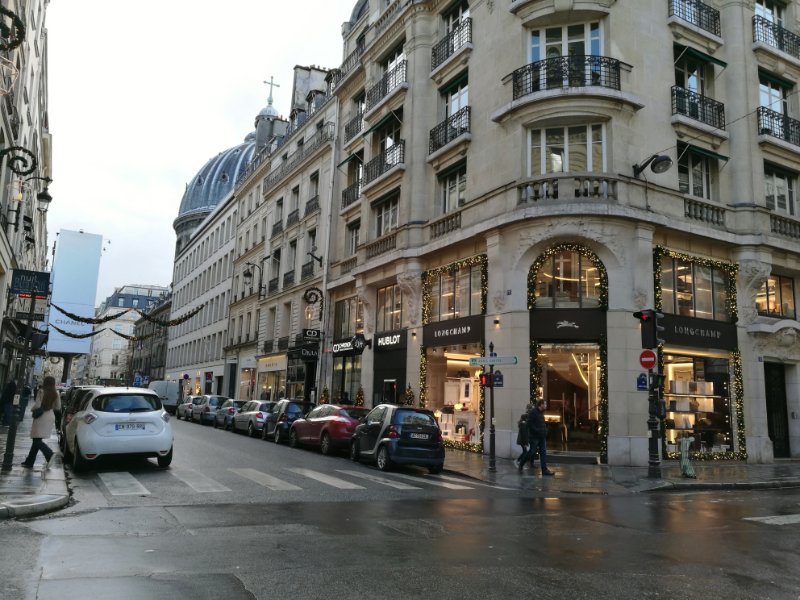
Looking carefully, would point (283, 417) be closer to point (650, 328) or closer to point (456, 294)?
point (456, 294)

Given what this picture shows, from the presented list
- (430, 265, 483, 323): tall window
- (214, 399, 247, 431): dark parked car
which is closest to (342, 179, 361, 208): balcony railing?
(430, 265, 483, 323): tall window

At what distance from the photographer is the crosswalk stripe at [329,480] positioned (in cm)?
1145

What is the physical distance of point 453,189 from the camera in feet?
76.1

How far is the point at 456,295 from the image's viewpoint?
2191 centimetres

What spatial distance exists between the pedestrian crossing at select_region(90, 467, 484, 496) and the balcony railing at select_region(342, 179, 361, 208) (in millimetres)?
18101

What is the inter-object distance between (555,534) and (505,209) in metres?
12.9

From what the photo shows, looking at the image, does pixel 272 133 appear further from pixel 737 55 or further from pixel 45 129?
pixel 737 55

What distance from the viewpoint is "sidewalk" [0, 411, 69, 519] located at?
308 inches

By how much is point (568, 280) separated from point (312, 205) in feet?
63.9

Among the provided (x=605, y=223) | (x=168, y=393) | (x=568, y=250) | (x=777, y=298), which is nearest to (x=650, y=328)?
(x=605, y=223)

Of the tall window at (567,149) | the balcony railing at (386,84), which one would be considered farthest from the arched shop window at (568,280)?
the balcony railing at (386,84)

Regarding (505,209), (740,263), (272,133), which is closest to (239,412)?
(505,209)

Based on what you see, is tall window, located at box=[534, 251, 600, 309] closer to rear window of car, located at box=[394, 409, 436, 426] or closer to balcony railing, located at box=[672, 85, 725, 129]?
rear window of car, located at box=[394, 409, 436, 426]

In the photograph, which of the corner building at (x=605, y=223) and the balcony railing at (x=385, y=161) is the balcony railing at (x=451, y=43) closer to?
the corner building at (x=605, y=223)
